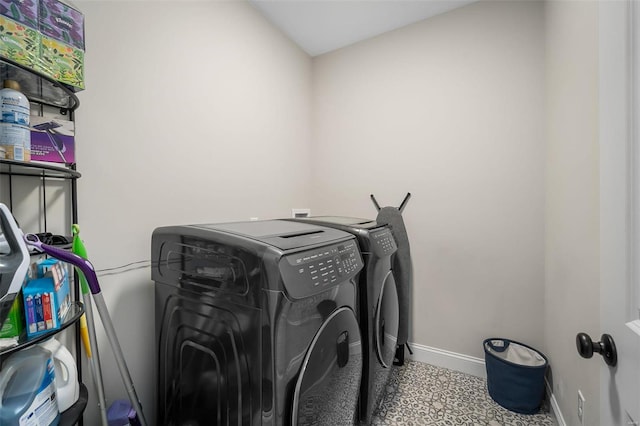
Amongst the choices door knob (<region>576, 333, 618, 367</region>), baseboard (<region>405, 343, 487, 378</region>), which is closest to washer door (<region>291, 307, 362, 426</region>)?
door knob (<region>576, 333, 618, 367</region>)

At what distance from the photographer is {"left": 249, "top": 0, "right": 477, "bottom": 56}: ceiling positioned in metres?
1.88

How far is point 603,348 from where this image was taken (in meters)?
0.63

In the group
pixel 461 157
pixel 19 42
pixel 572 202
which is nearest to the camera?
pixel 19 42

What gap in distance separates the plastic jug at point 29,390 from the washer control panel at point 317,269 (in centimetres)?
72

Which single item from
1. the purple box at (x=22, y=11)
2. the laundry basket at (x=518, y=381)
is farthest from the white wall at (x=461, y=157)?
the purple box at (x=22, y=11)

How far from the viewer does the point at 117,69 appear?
1.16m

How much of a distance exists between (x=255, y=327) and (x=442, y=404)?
1.54 metres

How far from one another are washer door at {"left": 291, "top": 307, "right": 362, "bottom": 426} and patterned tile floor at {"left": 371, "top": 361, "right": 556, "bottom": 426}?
0.61 m

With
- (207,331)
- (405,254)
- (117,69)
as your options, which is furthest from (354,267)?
(117,69)

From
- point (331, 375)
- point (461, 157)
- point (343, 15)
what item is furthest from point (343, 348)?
point (343, 15)

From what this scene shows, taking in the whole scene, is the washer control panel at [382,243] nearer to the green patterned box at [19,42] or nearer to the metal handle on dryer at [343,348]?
the metal handle on dryer at [343,348]

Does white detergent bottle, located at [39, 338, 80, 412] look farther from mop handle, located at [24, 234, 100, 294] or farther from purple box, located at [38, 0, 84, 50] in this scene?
purple box, located at [38, 0, 84, 50]

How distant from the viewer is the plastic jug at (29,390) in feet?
2.14

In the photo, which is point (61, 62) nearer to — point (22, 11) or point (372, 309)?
point (22, 11)
